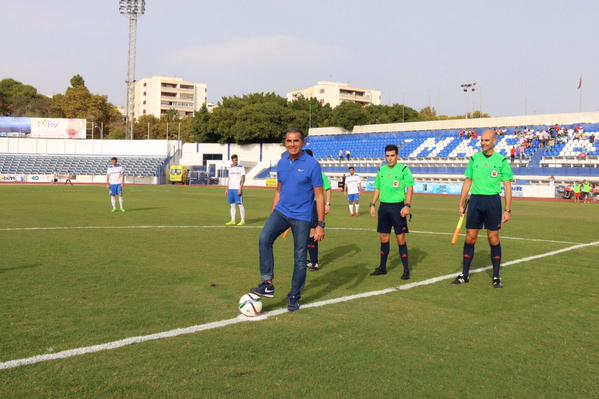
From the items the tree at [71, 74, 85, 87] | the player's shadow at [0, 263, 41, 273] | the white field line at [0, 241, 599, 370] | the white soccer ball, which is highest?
the tree at [71, 74, 85, 87]

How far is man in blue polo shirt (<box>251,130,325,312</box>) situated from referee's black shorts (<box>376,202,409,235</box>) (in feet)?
7.94

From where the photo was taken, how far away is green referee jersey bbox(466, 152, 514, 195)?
7.60 m

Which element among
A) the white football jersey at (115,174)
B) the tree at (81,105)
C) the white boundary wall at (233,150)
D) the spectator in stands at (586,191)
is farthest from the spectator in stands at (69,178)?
the spectator in stands at (586,191)

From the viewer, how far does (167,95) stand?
463 ft

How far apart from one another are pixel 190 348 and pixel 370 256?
6.07m

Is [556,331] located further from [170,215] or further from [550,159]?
[550,159]

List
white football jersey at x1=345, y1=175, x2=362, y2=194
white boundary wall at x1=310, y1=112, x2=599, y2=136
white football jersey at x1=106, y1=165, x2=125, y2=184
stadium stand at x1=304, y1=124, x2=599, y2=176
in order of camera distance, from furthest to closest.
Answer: white boundary wall at x1=310, y1=112, x2=599, y2=136 < stadium stand at x1=304, y1=124, x2=599, y2=176 < white football jersey at x1=345, y1=175, x2=362, y2=194 < white football jersey at x1=106, y1=165, x2=125, y2=184

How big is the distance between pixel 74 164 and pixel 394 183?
6468 cm

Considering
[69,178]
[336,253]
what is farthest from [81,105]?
[336,253]

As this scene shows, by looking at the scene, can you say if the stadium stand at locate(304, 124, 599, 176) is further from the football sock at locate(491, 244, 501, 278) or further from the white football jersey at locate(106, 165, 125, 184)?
the football sock at locate(491, 244, 501, 278)

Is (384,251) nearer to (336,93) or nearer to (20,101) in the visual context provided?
(20,101)

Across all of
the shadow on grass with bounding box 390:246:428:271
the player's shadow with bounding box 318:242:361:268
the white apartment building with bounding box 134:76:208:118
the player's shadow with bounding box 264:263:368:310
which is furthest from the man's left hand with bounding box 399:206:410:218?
the white apartment building with bounding box 134:76:208:118

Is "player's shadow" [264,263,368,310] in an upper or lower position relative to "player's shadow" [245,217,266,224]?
lower

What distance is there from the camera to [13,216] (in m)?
17.0
